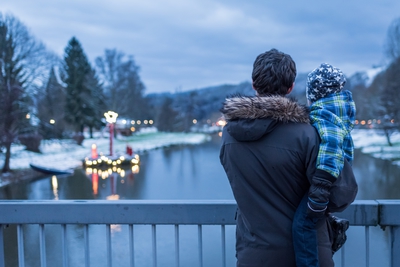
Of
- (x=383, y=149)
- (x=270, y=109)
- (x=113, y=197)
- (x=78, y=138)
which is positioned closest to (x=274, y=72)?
(x=270, y=109)

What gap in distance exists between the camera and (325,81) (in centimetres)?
150

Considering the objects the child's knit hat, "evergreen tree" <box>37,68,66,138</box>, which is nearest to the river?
the child's knit hat

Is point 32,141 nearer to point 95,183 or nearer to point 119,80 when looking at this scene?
point 95,183

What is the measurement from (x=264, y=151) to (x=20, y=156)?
23.4 meters

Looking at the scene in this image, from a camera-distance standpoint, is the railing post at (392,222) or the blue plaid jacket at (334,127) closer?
the blue plaid jacket at (334,127)

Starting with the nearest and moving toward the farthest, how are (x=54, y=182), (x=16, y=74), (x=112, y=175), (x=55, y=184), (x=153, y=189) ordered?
(x=153, y=189), (x=55, y=184), (x=54, y=182), (x=112, y=175), (x=16, y=74)

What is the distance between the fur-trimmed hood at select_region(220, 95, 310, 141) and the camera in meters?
1.38

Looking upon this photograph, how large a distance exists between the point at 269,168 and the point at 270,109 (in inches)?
8.7

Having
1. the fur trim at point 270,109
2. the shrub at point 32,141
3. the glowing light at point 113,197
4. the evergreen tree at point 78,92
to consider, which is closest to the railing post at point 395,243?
the fur trim at point 270,109

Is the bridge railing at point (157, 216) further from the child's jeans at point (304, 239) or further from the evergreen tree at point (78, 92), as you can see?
the evergreen tree at point (78, 92)

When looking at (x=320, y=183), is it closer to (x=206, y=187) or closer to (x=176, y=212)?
(x=176, y=212)

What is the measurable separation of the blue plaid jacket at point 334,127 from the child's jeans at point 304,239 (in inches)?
7.7

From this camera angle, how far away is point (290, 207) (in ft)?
4.73

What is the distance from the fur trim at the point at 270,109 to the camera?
1.38 m
